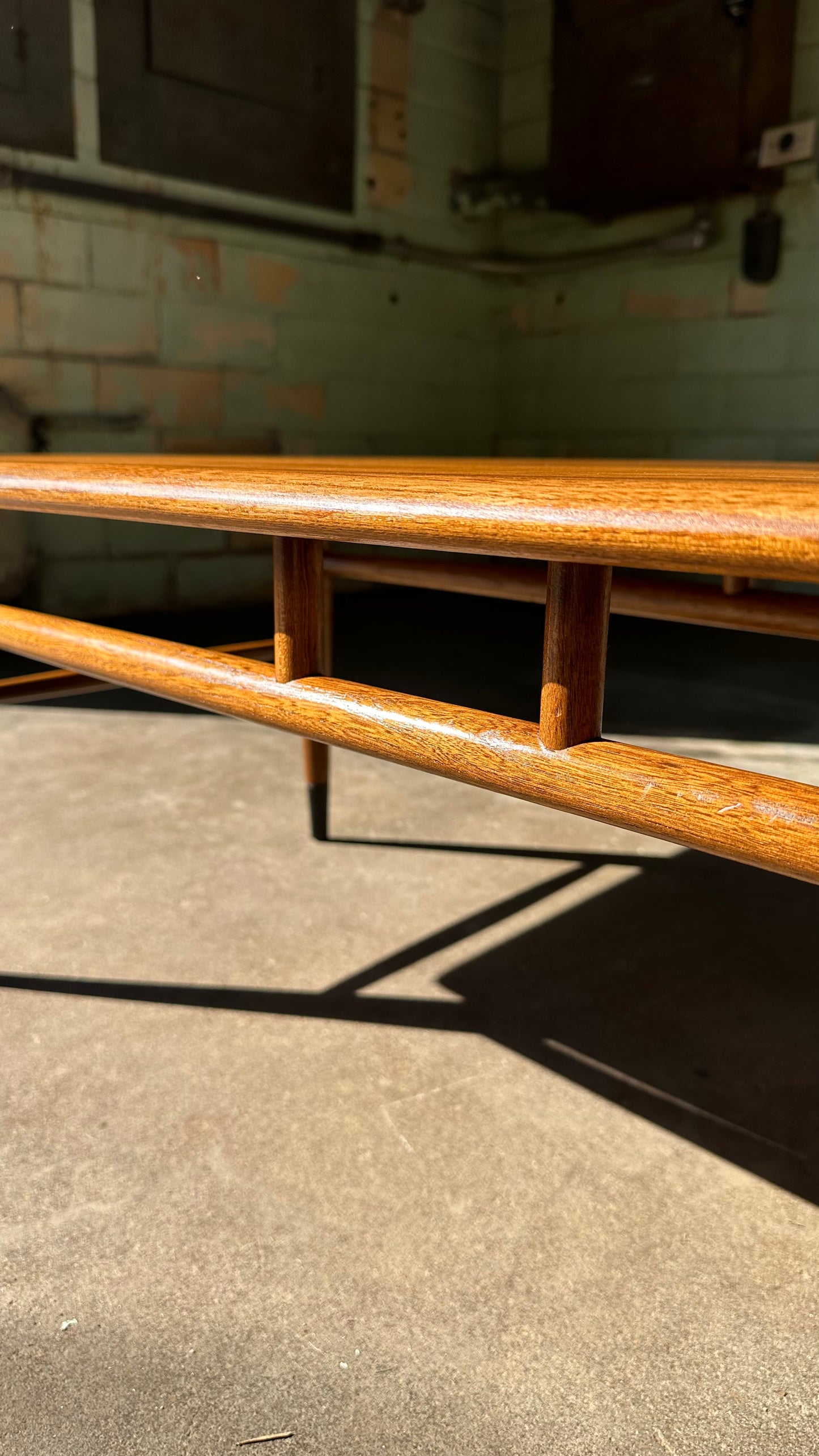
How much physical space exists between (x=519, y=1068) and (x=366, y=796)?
2.61 ft

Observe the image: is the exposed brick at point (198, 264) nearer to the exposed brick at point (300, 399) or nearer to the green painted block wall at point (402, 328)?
the green painted block wall at point (402, 328)

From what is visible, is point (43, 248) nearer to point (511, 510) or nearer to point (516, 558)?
point (516, 558)

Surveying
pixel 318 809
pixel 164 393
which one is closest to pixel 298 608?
pixel 318 809

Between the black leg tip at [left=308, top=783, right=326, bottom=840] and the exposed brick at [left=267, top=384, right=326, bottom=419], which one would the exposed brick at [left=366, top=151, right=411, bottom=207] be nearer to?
the exposed brick at [left=267, top=384, right=326, bottom=419]

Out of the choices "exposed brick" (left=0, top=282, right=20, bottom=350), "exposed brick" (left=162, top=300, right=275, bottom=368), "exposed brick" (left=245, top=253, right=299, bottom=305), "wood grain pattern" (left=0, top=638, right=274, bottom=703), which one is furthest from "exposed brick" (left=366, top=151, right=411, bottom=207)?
"wood grain pattern" (left=0, top=638, right=274, bottom=703)

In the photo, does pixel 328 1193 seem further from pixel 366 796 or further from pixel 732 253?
pixel 732 253

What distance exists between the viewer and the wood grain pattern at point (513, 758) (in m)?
0.43

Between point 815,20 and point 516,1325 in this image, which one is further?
point 815,20

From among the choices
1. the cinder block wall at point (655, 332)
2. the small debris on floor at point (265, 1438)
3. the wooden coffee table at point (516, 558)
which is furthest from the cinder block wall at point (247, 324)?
the small debris on floor at point (265, 1438)

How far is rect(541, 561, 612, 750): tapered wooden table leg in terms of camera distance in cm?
49

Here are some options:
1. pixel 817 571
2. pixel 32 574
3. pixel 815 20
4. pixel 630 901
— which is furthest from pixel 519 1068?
pixel 815 20

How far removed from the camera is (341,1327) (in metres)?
0.64

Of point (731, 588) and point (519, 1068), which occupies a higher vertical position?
point (731, 588)

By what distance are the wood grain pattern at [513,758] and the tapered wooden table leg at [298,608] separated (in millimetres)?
16
